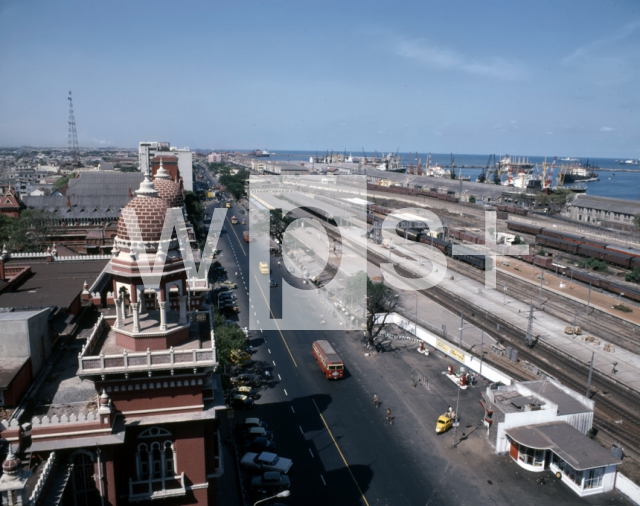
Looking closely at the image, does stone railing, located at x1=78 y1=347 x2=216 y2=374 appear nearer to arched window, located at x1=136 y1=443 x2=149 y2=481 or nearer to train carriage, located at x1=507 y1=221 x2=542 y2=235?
arched window, located at x1=136 y1=443 x2=149 y2=481

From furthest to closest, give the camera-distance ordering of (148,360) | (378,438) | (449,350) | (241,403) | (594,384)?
(449,350) < (594,384) < (241,403) < (378,438) < (148,360)

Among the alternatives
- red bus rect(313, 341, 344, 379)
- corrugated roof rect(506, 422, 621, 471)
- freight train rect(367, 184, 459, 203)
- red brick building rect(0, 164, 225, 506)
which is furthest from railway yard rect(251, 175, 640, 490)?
freight train rect(367, 184, 459, 203)

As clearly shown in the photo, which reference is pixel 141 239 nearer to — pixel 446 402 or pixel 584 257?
pixel 446 402

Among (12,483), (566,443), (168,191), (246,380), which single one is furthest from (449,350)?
(12,483)

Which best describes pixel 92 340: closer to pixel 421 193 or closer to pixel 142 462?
pixel 142 462

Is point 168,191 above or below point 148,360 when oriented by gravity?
above

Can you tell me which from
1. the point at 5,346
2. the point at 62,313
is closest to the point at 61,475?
the point at 5,346
